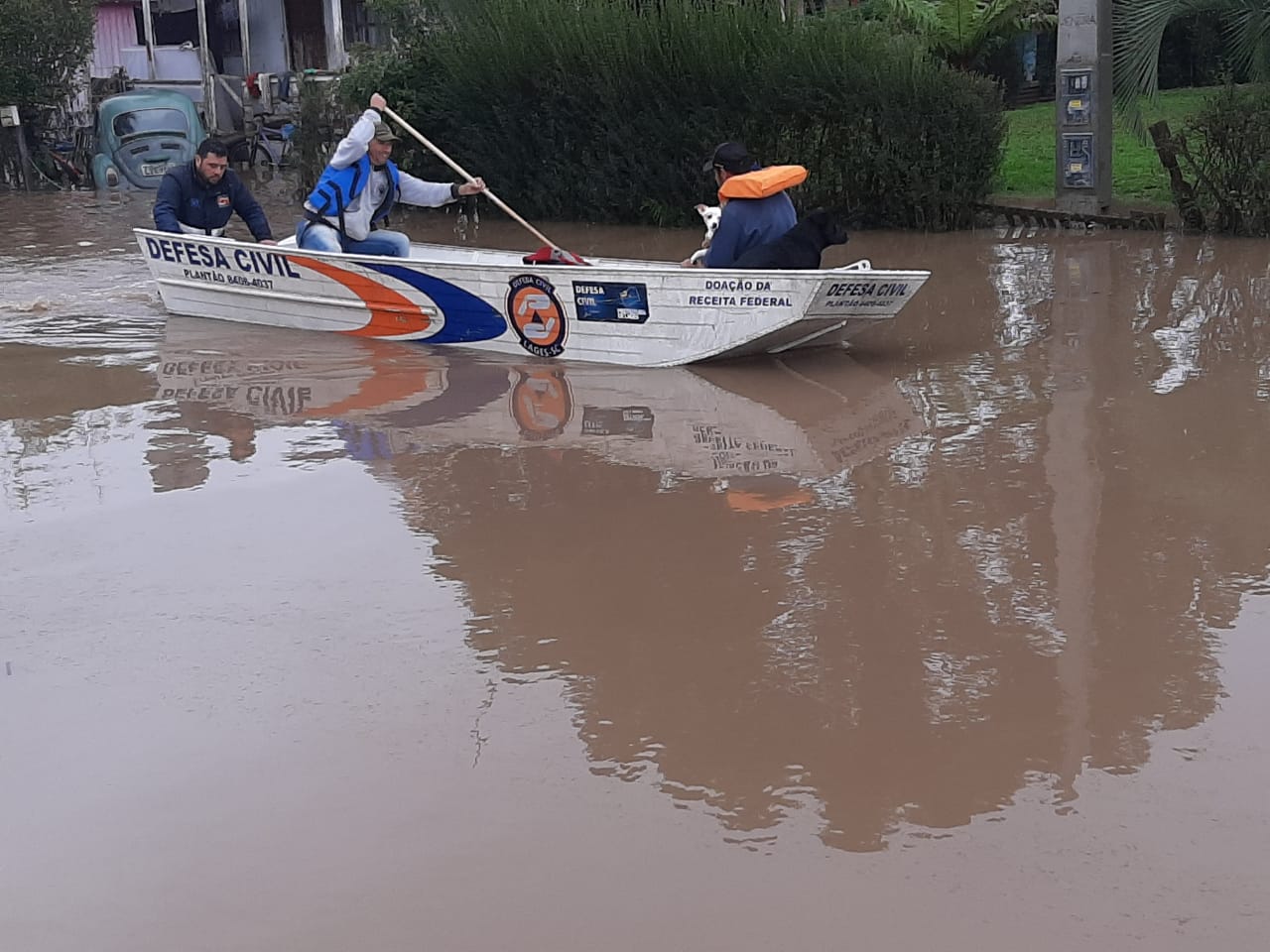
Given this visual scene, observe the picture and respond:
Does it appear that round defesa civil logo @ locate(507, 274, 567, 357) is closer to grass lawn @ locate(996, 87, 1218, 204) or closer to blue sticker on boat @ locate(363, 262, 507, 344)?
blue sticker on boat @ locate(363, 262, 507, 344)

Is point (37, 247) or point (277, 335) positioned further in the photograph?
point (37, 247)

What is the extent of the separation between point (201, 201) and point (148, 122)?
15.6 m

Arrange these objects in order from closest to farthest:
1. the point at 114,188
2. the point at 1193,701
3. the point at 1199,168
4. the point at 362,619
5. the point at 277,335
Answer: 1. the point at 1193,701
2. the point at 362,619
3. the point at 277,335
4. the point at 1199,168
5. the point at 114,188

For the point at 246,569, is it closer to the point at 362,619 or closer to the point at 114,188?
the point at 362,619

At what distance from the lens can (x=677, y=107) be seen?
18.2m

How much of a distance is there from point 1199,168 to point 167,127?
1806 centimetres

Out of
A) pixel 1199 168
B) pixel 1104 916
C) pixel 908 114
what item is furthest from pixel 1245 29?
pixel 1104 916

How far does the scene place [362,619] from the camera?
5832mm

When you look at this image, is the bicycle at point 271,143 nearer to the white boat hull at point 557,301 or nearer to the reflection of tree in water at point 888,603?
the white boat hull at point 557,301

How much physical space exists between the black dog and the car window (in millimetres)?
19815

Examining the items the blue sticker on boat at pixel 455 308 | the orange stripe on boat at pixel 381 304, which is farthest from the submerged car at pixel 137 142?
the blue sticker on boat at pixel 455 308

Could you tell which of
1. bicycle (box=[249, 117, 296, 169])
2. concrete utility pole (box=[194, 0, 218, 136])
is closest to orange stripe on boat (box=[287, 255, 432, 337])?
bicycle (box=[249, 117, 296, 169])

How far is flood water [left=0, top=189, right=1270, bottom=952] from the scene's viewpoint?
12.9ft

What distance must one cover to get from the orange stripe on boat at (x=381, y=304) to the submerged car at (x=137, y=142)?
16.7 m
